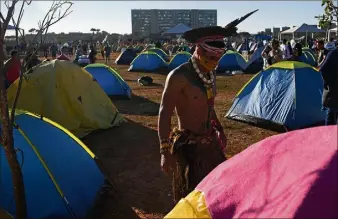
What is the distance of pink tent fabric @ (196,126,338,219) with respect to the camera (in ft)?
5.11

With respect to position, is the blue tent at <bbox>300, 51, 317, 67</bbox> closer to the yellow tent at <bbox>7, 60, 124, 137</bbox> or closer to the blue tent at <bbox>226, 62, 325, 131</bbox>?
the blue tent at <bbox>226, 62, 325, 131</bbox>

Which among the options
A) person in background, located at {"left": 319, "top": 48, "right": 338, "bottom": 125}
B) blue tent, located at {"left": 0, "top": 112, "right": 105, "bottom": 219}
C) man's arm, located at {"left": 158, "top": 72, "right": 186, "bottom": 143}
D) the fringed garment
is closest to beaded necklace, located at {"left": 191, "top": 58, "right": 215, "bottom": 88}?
man's arm, located at {"left": 158, "top": 72, "right": 186, "bottom": 143}

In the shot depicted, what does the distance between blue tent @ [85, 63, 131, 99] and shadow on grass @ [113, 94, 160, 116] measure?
0.30 meters

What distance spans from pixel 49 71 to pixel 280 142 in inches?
275

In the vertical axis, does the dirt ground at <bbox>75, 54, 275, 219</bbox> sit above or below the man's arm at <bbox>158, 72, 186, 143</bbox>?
below

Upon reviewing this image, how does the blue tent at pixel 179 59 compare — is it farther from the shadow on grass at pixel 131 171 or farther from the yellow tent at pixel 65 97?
the yellow tent at pixel 65 97

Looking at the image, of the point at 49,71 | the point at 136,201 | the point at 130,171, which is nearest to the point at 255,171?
the point at 136,201

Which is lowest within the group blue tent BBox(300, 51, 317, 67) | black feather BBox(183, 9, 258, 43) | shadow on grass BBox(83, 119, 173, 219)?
shadow on grass BBox(83, 119, 173, 219)

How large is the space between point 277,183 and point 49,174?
11.2 feet

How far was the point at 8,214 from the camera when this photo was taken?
168 inches

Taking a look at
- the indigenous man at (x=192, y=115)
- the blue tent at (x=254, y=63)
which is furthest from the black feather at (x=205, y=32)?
the blue tent at (x=254, y=63)

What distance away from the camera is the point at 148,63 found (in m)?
22.3

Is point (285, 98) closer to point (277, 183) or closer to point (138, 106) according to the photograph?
point (138, 106)

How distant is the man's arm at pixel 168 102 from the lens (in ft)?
11.4
